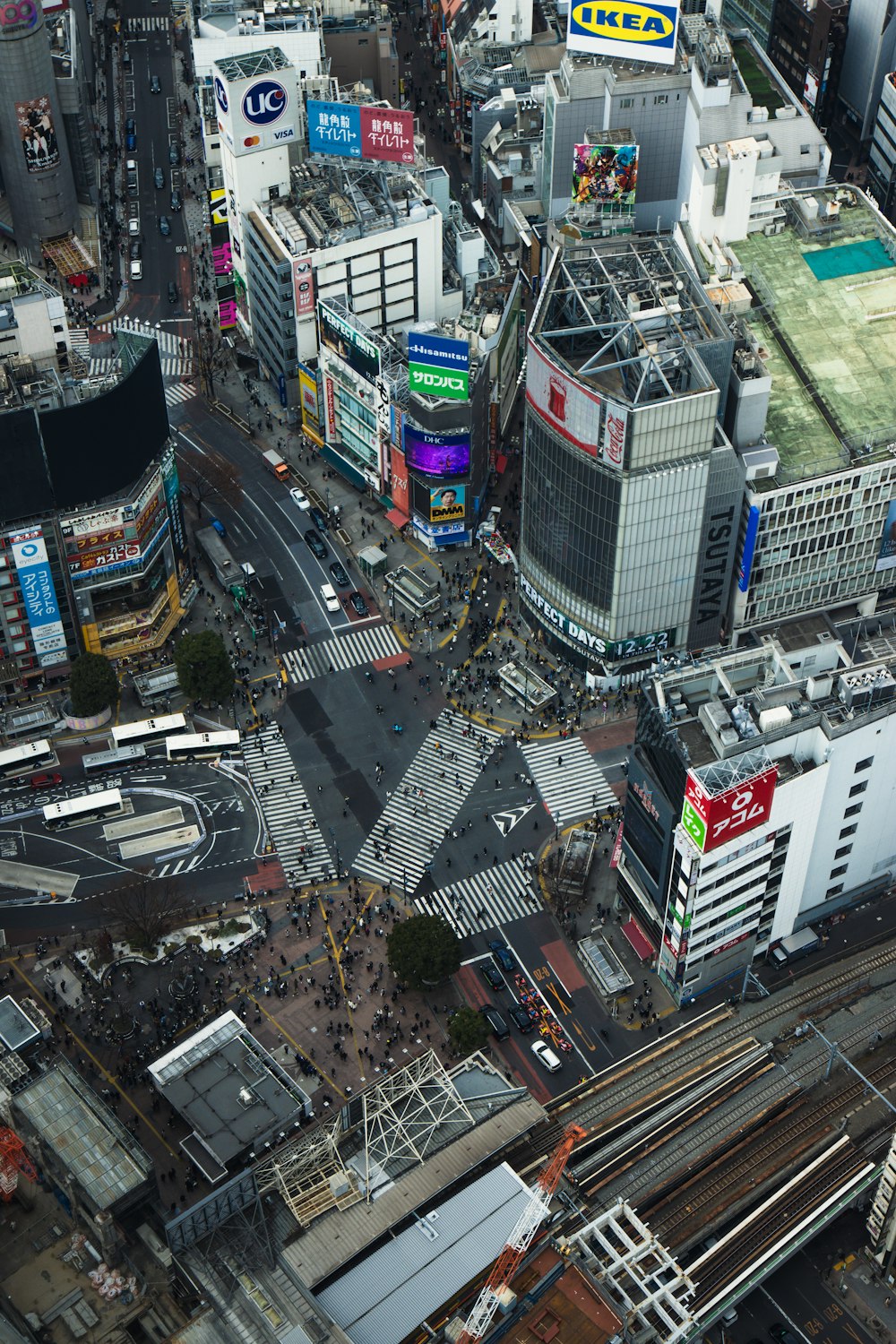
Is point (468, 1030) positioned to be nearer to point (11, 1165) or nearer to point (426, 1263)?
point (426, 1263)

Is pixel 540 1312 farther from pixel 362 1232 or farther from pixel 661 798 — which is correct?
pixel 661 798

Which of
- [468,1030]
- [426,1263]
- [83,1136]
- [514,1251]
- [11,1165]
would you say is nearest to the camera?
[514,1251]

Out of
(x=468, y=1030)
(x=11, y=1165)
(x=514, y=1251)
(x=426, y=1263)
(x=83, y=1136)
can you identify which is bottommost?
(x=426, y=1263)

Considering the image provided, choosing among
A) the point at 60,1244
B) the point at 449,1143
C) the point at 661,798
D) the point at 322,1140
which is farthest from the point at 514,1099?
the point at 60,1244

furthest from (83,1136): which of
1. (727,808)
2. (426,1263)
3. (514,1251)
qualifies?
(727,808)

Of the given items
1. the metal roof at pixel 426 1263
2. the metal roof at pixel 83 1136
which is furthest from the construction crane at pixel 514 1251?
the metal roof at pixel 83 1136

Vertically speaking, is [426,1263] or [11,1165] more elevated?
[11,1165]

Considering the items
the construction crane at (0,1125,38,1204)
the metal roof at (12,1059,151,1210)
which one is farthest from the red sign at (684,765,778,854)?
the construction crane at (0,1125,38,1204)
